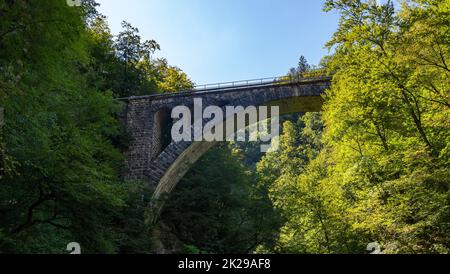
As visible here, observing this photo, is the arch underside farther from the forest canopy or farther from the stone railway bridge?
the forest canopy

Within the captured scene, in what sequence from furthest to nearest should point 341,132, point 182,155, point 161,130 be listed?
point 161,130, point 182,155, point 341,132

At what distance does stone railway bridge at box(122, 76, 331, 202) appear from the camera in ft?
68.0

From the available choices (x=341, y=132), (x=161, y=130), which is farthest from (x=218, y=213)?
(x=341, y=132)

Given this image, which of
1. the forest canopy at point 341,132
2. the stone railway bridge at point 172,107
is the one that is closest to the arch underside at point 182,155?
the stone railway bridge at point 172,107

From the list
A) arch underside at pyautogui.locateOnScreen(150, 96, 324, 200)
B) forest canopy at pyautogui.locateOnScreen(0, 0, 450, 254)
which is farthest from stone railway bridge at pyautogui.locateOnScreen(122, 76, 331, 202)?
forest canopy at pyautogui.locateOnScreen(0, 0, 450, 254)

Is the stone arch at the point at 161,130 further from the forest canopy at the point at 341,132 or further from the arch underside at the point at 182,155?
the forest canopy at the point at 341,132

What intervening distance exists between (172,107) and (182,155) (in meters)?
2.57

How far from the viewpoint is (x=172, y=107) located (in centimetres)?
2180

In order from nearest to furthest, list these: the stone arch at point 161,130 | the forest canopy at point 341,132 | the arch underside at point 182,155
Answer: the forest canopy at point 341,132, the arch underside at point 182,155, the stone arch at point 161,130

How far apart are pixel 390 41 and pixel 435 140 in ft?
8.98

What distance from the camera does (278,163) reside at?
3781cm

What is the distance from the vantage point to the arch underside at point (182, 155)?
20.9 meters

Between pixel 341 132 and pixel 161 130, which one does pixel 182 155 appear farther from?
pixel 341 132

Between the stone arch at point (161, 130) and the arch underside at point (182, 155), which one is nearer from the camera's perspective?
the arch underside at point (182, 155)
